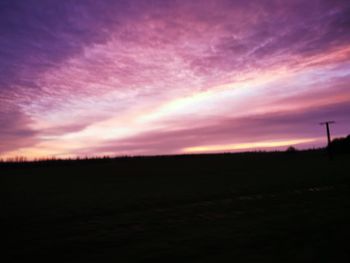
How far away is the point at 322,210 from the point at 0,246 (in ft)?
34.1

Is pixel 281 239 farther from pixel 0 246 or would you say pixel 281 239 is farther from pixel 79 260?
pixel 0 246

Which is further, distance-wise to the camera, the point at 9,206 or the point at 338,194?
the point at 9,206

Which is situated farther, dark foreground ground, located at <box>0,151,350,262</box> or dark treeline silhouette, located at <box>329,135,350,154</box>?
dark treeline silhouette, located at <box>329,135,350,154</box>

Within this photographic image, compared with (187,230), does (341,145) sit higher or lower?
higher

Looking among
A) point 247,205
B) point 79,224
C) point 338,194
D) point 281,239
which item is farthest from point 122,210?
point 338,194

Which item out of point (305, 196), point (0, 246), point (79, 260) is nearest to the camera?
point (79, 260)

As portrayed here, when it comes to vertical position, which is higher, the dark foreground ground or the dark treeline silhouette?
the dark treeline silhouette

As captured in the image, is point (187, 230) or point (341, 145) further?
point (341, 145)

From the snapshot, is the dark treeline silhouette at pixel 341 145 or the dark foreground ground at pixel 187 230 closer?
the dark foreground ground at pixel 187 230

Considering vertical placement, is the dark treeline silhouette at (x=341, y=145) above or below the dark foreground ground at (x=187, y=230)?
above

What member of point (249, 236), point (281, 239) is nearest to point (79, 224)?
point (249, 236)

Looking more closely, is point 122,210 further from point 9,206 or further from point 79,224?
point 9,206

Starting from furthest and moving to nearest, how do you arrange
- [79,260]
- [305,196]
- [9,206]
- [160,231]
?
[9,206] < [305,196] < [160,231] < [79,260]

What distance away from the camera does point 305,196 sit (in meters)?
16.0
